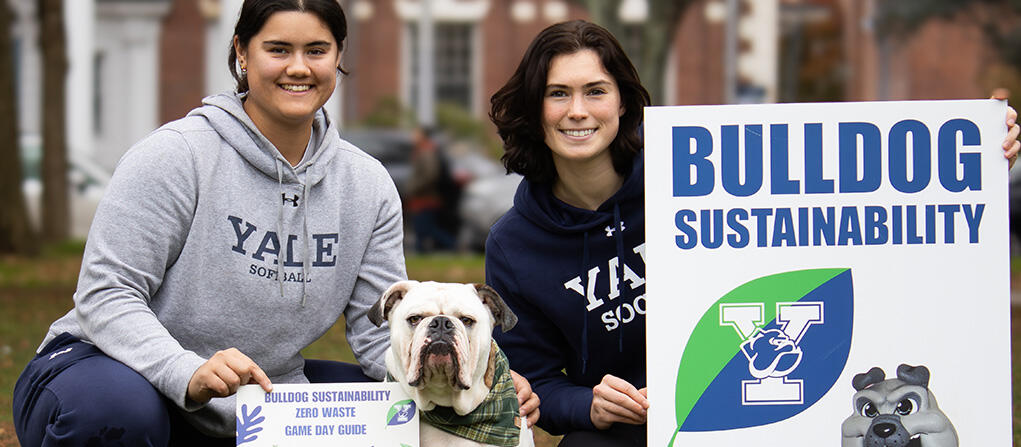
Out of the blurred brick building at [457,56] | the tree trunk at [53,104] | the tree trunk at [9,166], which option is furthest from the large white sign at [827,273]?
the blurred brick building at [457,56]

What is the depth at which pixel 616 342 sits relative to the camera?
387cm

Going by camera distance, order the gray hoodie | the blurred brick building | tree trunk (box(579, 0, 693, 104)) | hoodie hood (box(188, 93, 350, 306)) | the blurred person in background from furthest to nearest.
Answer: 1. the blurred brick building
2. the blurred person in background
3. tree trunk (box(579, 0, 693, 104))
4. hoodie hood (box(188, 93, 350, 306))
5. the gray hoodie

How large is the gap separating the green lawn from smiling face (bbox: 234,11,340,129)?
1.91 meters

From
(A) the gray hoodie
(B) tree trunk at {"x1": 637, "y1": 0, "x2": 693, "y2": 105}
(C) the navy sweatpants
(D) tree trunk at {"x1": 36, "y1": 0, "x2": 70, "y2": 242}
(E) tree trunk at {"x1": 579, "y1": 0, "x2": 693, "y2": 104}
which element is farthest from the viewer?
(D) tree trunk at {"x1": 36, "y1": 0, "x2": 70, "y2": 242}

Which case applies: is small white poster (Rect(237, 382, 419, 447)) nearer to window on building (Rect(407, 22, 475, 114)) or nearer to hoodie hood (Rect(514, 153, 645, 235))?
hoodie hood (Rect(514, 153, 645, 235))

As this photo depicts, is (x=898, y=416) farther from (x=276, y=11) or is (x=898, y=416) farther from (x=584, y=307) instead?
(x=276, y=11)

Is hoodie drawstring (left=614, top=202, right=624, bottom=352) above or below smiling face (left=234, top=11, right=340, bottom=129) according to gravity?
below

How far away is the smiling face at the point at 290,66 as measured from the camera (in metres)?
3.60

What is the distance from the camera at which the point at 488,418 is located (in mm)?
3492

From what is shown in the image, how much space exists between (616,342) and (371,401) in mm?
841

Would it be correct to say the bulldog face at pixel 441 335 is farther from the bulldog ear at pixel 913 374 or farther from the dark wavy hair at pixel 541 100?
the bulldog ear at pixel 913 374

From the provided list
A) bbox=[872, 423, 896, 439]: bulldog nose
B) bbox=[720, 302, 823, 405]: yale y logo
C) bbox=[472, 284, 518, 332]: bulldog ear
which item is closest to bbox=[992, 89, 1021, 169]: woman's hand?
bbox=[720, 302, 823, 405]: yale y logo

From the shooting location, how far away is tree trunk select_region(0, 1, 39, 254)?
12250 millimetres

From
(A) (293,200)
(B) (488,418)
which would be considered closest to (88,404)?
(A) (293,200)
